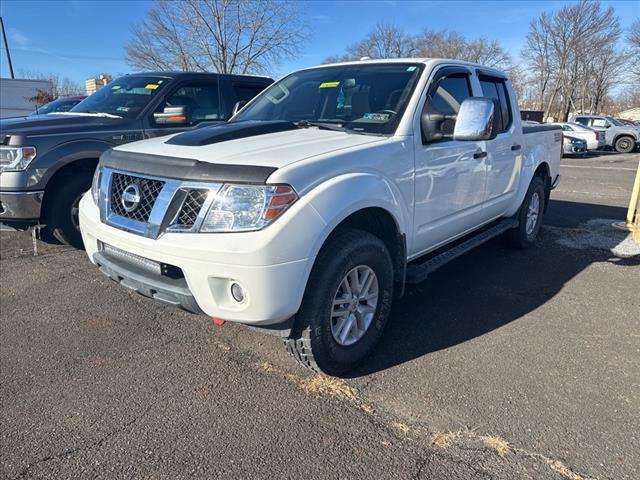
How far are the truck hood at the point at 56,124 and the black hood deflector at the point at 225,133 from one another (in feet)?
7.66

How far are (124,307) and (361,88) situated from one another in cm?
Result: 256

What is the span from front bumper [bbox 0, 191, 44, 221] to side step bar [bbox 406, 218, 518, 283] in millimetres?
3573

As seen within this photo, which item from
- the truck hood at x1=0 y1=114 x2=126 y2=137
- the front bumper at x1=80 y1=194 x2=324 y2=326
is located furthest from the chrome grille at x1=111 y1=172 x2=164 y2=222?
the truck hood at x1=0 y1=114 x2=126 y2=137

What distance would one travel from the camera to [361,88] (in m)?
3.69

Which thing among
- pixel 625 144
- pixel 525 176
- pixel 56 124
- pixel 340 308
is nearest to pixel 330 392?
pixel 340 308

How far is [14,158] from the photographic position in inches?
181

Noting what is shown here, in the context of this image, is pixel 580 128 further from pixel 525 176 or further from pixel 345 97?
pixel 345 97

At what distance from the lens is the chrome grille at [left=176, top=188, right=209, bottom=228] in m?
2.46

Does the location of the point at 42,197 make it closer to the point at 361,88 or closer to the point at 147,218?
the point at 147,218

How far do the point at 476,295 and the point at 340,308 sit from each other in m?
1.87

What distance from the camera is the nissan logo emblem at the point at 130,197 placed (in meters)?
2.73

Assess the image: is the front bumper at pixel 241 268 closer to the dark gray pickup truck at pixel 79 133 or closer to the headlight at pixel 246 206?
the headlight at pixel 246 206

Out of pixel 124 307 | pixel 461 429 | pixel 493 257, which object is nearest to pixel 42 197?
pixel 124 307

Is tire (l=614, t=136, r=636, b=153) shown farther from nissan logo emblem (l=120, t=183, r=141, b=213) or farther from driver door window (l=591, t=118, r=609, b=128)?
nissan logo emblem (l=120, t=183, r=141, b=213)
